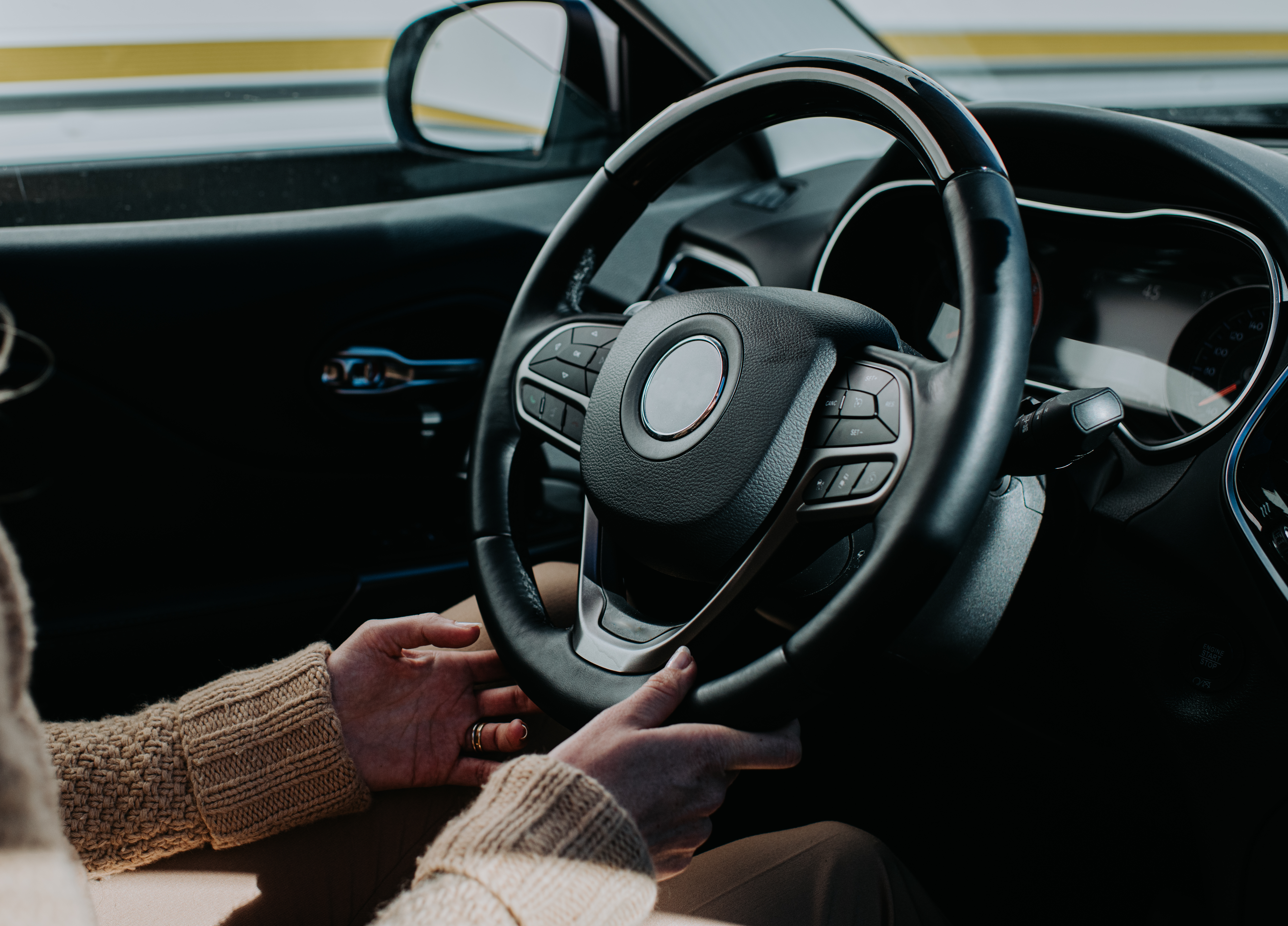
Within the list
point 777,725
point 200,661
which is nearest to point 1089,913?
point 777,725

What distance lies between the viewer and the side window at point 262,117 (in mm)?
1477

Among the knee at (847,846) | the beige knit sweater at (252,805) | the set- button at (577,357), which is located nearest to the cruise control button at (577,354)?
the set- button at (577,357)

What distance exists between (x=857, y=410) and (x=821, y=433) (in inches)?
1.4

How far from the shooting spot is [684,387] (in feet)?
2.93

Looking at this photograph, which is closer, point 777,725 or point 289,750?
point 777,725

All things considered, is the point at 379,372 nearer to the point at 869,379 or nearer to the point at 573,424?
the point at 573,424

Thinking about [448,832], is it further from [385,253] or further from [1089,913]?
[385,253]

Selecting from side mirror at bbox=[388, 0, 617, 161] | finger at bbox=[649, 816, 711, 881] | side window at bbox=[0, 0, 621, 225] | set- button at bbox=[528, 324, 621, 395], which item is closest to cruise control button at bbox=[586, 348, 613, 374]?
set- button at bbox=[528, 324, 621, 395]

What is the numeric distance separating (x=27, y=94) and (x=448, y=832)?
1469mm

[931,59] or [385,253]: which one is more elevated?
[931,59]

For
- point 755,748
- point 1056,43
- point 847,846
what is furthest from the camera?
point 1056,43

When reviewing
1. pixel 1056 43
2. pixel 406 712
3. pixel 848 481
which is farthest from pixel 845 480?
pixel 1056 43

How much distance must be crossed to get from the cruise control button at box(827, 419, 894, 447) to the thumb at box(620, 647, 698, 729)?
0.69 ft

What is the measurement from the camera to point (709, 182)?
1731mm
